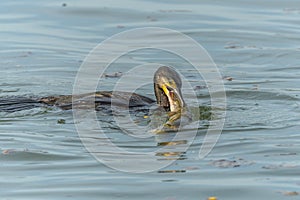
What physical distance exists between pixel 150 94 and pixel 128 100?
1.59 meters

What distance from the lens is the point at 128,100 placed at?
449 inches

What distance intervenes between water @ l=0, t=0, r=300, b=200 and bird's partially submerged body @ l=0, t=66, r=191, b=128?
24 centimetres

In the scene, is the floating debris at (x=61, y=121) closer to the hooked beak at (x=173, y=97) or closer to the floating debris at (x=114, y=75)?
the hooked beak at (x=173, y=97)

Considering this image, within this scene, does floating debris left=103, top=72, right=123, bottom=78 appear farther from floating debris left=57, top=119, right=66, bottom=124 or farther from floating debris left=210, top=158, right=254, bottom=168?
floating debris left=210, top=158, right=254, bottom=168

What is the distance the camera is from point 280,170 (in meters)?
8.80

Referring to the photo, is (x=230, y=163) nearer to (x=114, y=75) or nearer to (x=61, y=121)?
(x=61, y=121)

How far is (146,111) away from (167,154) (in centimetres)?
180

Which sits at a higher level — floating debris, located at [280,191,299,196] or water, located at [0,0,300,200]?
water, located at [0,0,300,200]

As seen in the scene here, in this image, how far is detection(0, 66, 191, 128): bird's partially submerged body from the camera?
441 inches

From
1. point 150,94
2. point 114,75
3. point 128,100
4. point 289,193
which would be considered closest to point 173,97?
point 128,100

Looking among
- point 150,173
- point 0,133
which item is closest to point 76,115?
point 0,133

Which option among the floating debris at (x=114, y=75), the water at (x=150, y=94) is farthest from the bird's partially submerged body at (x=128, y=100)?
the floating debris at (x=114, y=75)

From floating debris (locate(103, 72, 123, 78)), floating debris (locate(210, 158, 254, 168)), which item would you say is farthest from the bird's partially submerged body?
floating debris (locate(103, 72, 123, 78))

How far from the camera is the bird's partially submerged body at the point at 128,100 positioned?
1120 centimetres
